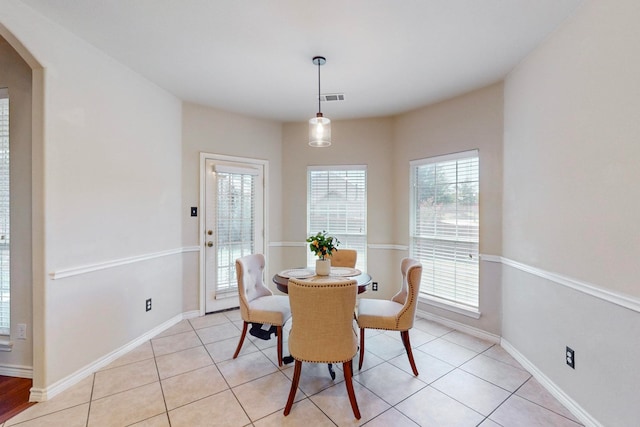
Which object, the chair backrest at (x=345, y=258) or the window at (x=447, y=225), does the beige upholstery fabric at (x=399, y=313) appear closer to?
the chair backrest at (x=345, y=258)

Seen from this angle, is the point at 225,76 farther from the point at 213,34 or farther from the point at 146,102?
the point at 146,102

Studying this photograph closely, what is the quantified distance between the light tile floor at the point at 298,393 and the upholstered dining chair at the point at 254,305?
33 cm

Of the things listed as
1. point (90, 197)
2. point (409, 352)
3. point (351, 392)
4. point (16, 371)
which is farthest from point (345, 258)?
point (16, 371)

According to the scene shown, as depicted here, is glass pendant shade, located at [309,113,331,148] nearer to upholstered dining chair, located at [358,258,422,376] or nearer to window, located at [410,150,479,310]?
upholstered dining chair, located at [358,258,422,376]

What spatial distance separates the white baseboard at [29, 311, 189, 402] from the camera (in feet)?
6.54

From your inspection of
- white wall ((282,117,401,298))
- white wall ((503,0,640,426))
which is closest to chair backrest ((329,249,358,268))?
white wall ((282,117,401,298))

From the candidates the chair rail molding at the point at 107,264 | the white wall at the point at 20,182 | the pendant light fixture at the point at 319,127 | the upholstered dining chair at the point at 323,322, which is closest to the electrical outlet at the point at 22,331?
the white wall at the point at 20,182

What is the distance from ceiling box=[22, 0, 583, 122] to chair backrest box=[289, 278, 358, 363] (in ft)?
5.91

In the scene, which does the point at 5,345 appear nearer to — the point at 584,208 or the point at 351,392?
the point at 351,392

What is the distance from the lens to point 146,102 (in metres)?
2.96

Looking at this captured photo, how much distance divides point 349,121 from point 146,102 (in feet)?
8.20

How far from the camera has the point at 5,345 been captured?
7.29ft

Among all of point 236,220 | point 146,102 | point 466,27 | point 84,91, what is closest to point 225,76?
point 146,102

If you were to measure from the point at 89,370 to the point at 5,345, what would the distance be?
0.64 meters
